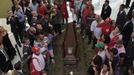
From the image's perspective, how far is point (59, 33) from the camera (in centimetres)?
1612

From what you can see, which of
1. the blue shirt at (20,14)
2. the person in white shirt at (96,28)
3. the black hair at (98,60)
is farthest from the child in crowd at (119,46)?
the blue shirt at (20,14)

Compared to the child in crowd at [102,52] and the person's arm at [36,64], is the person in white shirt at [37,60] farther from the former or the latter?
the child in crowd at [102,52]

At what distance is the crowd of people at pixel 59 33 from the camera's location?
37.3ft

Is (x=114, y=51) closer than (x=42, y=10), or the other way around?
(x=114, y=51)

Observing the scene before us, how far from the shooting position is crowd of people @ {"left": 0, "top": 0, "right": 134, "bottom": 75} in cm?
1137

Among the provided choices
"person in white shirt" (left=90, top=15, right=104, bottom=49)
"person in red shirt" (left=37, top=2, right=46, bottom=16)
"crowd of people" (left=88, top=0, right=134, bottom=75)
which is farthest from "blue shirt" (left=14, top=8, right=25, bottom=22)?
"person in white shirt" (left=90, top=15, right=104, bottom=49)

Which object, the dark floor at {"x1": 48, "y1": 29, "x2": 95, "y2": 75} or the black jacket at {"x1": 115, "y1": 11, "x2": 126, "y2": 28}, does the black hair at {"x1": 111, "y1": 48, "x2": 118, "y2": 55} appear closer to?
the dark floor at {"x1": 48, "y1": 29, "x2": 95, "y2": 75}

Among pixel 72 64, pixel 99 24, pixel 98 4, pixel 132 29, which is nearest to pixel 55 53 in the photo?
pixel 72 64

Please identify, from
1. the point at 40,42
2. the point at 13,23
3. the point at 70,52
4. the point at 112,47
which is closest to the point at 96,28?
the point at 70,52

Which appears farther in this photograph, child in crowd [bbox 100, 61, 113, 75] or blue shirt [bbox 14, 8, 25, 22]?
blue shirt [bbox 14, 8, 25, 22]

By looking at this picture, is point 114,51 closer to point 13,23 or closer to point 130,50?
point 130,50

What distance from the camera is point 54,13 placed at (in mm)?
15156

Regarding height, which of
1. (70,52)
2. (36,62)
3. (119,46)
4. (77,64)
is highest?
(119,46)

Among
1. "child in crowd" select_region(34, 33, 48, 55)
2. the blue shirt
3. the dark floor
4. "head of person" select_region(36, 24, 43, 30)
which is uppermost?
the blue shirt
